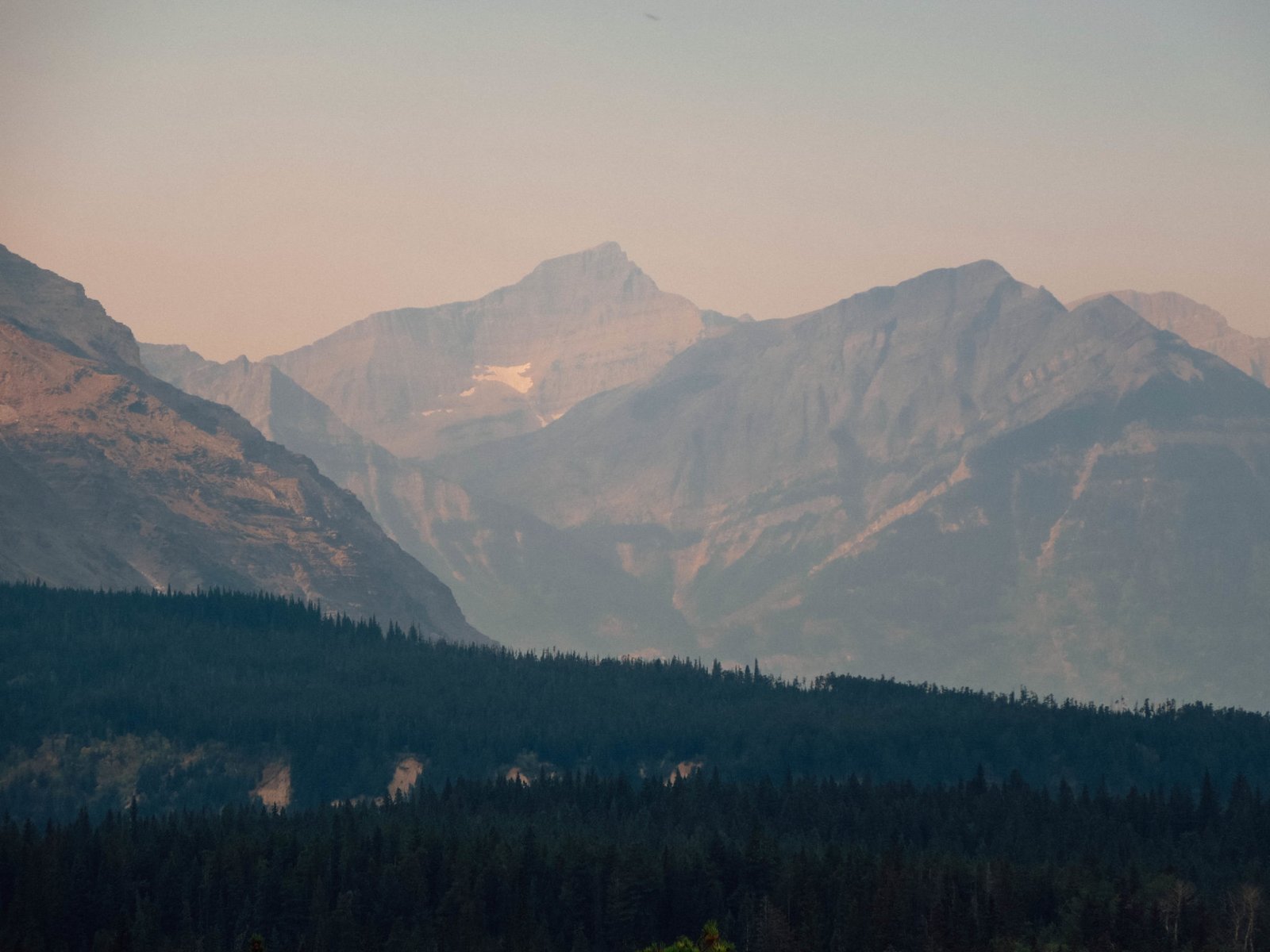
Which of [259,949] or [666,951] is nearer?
[259,949]

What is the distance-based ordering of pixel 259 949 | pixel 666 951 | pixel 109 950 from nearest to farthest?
pixel 259 949
pixel 666 951
pixel 109 950

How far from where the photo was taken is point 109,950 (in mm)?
197625

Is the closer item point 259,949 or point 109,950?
point 259,949

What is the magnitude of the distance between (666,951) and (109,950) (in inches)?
2257

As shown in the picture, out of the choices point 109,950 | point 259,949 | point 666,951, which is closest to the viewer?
point 259,949

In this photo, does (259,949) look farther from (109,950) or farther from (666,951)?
(109,950)

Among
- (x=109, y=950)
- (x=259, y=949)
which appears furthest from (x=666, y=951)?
(x=109, y=950)

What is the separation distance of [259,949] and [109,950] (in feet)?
215

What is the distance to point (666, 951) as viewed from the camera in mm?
163250

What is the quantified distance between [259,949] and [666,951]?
3560cm

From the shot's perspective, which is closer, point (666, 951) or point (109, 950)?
point (666, 951)

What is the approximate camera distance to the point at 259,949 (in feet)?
450
